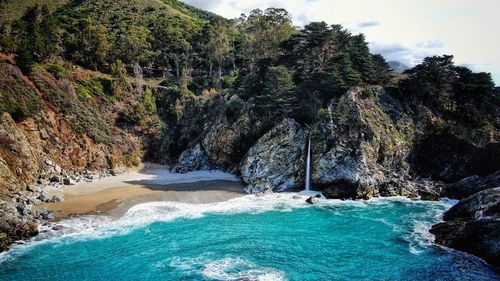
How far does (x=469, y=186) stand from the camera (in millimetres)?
50531

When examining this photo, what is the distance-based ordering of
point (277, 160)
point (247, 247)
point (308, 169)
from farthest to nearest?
1. point (277, 160)
2. point (308, 169)
3. point (247, 247)

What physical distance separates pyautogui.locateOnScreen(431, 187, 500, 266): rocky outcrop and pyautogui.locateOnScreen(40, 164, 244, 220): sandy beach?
25.2m

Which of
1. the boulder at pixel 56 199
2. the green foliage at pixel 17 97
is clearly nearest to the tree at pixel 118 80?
the green foliage at pixel 17 97

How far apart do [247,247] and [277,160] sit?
866 inches

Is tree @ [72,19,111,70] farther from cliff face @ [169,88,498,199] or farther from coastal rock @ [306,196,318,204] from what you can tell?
coastal rock @ [306,196,318,204]

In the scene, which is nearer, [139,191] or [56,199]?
[56,199]

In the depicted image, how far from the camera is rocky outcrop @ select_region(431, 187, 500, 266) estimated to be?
32.1 meters

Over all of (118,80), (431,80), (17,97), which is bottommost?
(17,97)

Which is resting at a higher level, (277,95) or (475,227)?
(277,95)

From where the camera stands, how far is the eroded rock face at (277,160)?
176 ft

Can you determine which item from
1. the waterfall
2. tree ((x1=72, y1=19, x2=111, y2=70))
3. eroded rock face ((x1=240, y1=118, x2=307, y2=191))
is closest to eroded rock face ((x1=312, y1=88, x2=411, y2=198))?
the waterfall

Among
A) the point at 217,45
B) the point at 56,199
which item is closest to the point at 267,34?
the point at 217,45

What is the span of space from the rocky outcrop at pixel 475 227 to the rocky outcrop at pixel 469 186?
953cm

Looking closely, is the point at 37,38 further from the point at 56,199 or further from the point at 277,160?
the point at 277,160
